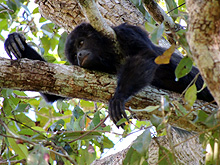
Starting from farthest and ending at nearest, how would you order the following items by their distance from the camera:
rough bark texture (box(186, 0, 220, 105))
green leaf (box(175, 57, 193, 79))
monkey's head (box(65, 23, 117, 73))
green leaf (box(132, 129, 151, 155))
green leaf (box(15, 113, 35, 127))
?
1. monkey's head (box(65, 23, 117, 73))
2. green leaf (box(15, 113, 35, 127))
3. green leaf (box(175, 57, 193, 79))
4. green leaf (box(132, 129, 151, 155))
5. rough bark texture (box(186, 0, 220, 105))

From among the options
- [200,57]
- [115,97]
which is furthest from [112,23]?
[200,57]

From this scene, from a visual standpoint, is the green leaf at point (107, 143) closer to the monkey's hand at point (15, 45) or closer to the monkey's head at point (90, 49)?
the monkey's head at point (90, 49)

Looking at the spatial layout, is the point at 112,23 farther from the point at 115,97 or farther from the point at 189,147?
the point at 189,147

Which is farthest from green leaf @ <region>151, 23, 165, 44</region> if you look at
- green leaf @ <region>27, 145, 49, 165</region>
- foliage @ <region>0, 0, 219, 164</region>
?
green leaf @ <region>27, 145, 49, 165</region>

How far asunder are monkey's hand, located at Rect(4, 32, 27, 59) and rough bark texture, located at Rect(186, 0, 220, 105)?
207 centimetres

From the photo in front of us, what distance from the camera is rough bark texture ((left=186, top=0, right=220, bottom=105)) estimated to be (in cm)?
128

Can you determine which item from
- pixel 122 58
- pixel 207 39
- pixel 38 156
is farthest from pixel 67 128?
pixel 207 39

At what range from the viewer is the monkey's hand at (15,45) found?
9.68ft

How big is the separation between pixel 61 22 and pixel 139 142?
258 cm

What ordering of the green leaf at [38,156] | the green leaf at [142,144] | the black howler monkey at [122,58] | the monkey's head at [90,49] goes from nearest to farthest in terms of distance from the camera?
1. the green leaf at [38,156]
2. the green leaf at [142,144]
3. the black howler monkey at [122,58]
4. the monkey's head at [90,49]

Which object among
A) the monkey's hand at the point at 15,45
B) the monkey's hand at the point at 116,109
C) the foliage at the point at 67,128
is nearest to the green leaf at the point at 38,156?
the foliage at the point at 67,128

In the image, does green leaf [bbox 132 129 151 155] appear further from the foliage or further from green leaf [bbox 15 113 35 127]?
green leaf [bbox 15 113 35 127]

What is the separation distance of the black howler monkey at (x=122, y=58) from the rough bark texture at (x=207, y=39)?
4.38 feet

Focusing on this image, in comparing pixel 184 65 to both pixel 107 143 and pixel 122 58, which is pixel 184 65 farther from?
pixel 107 143
